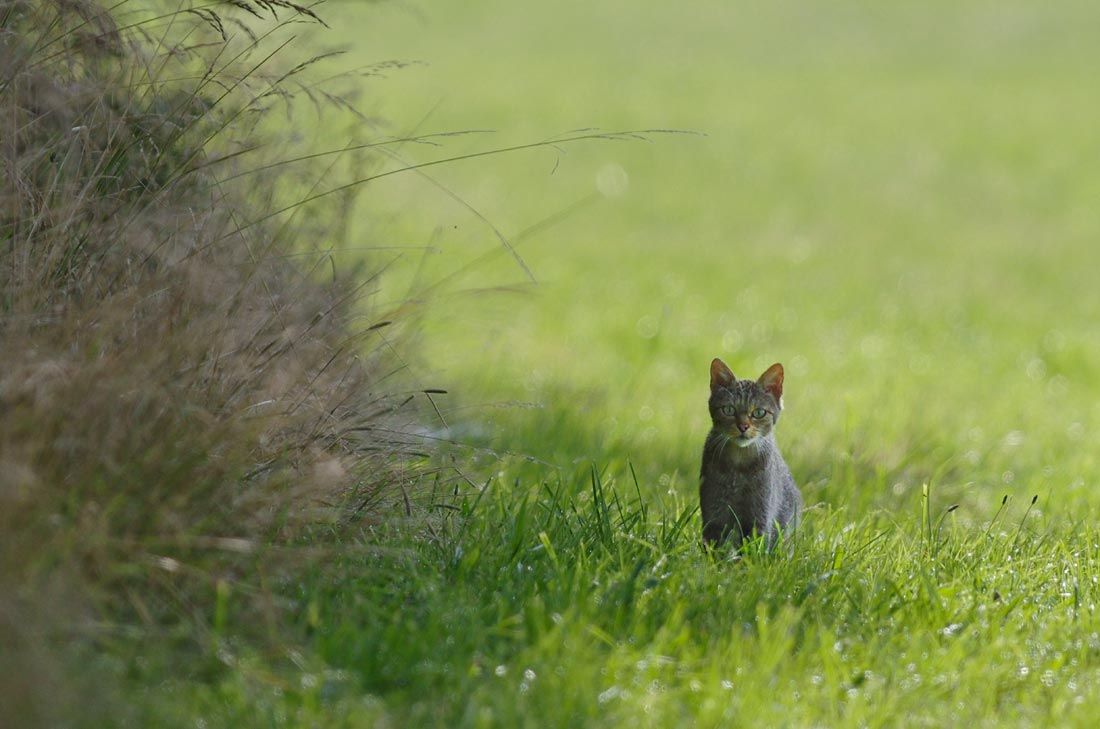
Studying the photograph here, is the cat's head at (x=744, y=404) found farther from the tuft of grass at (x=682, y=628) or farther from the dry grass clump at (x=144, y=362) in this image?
the dry grass clump at (x=144, y=362)

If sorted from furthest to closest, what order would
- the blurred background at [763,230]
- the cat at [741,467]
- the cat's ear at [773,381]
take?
the blurred background at [763,230] < the cat's ear at [773,381] < the cat at [741,467]

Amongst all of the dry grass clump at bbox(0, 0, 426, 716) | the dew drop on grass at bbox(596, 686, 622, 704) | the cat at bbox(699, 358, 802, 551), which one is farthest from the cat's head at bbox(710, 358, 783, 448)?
the dew drop on grass at bbox(596, 686, 622, 704)

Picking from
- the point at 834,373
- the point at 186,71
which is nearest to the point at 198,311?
the point at 186,71

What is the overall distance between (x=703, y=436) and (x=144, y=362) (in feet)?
11.7

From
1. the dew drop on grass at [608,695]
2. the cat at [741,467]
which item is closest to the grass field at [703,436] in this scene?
the dew drop on grass at [608,695]

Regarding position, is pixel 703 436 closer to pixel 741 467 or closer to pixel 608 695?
pixel 741 467

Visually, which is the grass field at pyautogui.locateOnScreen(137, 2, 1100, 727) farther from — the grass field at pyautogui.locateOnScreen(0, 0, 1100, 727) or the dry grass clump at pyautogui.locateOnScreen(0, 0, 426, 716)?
the dry grass clump at pyautogui.locateOnScreen(0, 0, 426, 716)

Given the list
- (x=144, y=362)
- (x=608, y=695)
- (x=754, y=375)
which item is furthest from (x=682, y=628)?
(x=754, y=375)

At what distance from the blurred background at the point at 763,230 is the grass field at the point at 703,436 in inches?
2.4

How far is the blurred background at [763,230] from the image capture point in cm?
607

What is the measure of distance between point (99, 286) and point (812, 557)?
7.23ft

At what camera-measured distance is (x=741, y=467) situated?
4.08m

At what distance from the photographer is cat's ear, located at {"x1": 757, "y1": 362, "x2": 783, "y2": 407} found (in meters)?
4.18

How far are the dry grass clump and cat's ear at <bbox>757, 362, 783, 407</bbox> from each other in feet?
3.95
